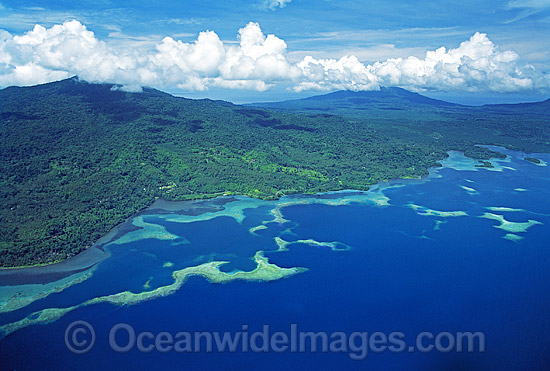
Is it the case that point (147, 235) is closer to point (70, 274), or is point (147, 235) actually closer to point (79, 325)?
point (70, 274)

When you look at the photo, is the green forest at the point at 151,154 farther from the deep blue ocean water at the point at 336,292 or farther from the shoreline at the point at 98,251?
the deep blue ocean water at the point at 336,292

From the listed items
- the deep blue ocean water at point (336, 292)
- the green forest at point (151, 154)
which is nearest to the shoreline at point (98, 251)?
the green forest at point (151, 154)

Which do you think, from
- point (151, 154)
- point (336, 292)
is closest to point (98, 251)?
point (336, 292)

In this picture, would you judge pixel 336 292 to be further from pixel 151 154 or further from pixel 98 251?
pixel 151 154

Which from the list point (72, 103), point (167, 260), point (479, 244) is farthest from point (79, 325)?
point (72, 103)

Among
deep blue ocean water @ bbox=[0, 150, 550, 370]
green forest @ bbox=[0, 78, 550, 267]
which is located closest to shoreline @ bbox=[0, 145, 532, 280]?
green forest @ bbox=[0, 78, 550, 267]
